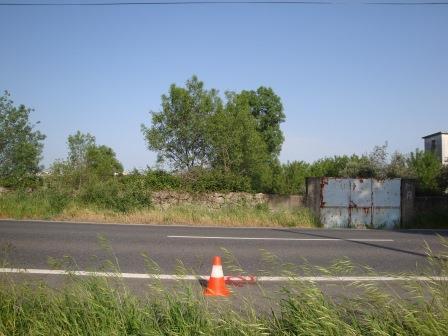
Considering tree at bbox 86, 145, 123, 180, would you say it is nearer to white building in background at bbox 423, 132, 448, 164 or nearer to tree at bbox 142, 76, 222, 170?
tree at bbox 142, 76, 222, 170

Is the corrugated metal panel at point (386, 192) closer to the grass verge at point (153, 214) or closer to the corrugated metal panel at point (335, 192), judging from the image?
the corrugated metal panel at point (335, 192)

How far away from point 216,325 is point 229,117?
2180 cm

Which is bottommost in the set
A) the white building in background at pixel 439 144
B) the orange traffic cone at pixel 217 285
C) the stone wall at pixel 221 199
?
the orange traffic cone at pixel 217 285

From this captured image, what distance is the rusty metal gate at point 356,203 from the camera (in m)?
14.1

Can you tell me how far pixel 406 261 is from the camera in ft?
23.6

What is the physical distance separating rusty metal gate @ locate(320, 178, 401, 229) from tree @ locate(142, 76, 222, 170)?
13.5 metres

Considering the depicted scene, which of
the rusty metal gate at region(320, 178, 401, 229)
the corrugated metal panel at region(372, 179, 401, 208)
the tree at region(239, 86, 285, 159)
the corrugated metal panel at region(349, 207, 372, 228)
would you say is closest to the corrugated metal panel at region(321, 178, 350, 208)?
the rusty metal gate at region(320, 178, 401, 229)

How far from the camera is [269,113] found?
148 ft

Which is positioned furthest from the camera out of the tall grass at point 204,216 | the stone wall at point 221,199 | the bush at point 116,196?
the stone wall at point 221,199

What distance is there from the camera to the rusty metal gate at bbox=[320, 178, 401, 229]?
46.2 feet

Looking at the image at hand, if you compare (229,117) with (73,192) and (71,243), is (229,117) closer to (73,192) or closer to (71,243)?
(73,192)

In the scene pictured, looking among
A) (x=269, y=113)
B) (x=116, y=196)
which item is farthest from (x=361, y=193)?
(x=269, y=113)

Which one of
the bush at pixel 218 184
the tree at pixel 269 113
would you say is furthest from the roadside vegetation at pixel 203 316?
the tree at pixel 269 113

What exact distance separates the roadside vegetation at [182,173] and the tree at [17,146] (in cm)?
5
